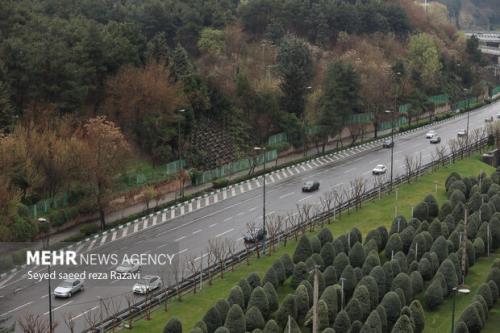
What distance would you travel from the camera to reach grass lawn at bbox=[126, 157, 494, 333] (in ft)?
139

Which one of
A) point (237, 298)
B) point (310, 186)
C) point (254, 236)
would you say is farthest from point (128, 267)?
point (310, 186)

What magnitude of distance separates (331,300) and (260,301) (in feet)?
12.4

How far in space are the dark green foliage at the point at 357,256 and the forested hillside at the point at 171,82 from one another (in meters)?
20.8

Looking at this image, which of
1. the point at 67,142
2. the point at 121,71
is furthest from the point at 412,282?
the point at 121,71

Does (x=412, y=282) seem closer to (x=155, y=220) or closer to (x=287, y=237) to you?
(x=287, y=237)

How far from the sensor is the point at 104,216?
198 feet

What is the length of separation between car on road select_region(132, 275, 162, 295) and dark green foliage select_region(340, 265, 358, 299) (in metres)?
10.9

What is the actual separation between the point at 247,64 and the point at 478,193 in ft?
156

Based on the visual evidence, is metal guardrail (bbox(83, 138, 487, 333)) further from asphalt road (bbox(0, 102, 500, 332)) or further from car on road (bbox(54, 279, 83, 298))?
car on road (bbox(54, 279, 83, 298))

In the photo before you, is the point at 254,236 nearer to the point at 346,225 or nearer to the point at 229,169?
the point at 346,225

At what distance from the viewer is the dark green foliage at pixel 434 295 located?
4347 centimetres

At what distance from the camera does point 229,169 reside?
74062mm

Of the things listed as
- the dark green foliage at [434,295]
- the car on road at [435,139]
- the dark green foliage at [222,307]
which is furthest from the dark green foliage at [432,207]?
the car on road at [435,139]

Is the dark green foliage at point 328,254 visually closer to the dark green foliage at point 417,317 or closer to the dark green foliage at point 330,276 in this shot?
the dark green foliage at point 330,276
